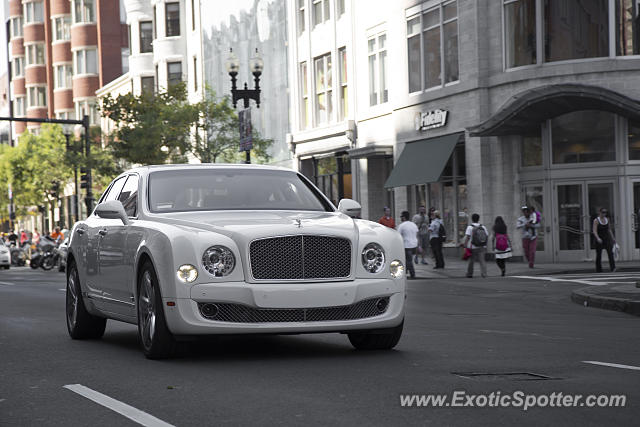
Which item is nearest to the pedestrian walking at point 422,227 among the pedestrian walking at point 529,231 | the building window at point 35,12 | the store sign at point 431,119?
the store sign at point 431,119

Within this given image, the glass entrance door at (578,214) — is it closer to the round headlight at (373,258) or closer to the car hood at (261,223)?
the car hood at (261,223)

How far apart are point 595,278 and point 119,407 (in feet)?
62.2

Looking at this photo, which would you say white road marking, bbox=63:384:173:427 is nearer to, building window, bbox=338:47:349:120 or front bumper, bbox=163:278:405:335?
front bumper, bbox=163:278:405:335

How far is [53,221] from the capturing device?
86.6 meters

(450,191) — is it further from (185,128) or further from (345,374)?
(345,374)

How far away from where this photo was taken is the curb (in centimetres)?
1670

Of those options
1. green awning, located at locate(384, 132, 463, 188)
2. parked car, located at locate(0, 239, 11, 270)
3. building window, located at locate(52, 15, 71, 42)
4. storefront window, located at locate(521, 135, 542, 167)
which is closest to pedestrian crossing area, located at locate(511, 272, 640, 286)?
storefront window, located at locate(521, 135, 542, 167)

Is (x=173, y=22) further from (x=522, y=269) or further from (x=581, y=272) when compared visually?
(x=581, y=272)

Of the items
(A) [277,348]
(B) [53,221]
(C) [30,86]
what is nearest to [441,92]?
(A) [277,348]

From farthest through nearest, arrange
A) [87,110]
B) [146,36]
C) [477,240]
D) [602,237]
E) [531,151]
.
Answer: [87,110] → [146,36] → [531,151] → [602,237] → [477,240]

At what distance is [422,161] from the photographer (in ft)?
121

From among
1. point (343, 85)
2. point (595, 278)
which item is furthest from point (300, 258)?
point (343, 85)

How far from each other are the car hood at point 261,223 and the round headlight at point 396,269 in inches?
17.1

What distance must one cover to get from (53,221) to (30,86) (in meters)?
13.3
